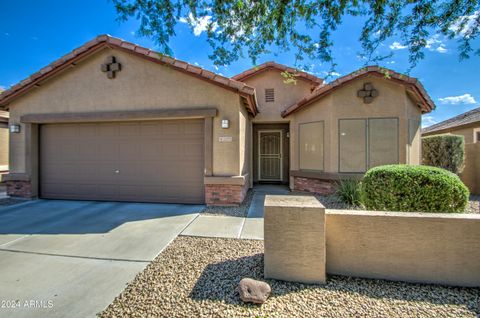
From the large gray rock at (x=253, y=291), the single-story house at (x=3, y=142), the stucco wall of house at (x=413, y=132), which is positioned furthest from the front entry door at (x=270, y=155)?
the single-story house at (x=3, y=142)

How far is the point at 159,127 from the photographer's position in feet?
23.6

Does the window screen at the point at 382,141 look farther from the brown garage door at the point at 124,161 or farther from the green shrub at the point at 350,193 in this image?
the brown garage door at the point at 124,161

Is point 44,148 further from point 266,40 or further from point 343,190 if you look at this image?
point 343,190

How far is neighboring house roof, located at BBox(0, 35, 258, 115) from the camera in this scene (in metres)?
6.54

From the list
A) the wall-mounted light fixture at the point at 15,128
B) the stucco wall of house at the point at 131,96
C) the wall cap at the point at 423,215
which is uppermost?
the stucco wall of house at the point at 131,96

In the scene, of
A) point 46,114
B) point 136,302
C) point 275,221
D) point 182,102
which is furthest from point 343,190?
point 46,114

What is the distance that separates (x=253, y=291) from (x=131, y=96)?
686 cm

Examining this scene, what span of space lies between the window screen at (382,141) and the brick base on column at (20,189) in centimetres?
1197

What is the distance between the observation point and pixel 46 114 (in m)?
7.58

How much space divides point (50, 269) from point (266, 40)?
5515mm

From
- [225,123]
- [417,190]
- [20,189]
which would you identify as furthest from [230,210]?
[20,189]

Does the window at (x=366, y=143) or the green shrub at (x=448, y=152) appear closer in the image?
the window at (x=366, y=143)

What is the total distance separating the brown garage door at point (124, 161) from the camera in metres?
7.08

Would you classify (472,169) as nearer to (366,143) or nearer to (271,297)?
(366,143)
